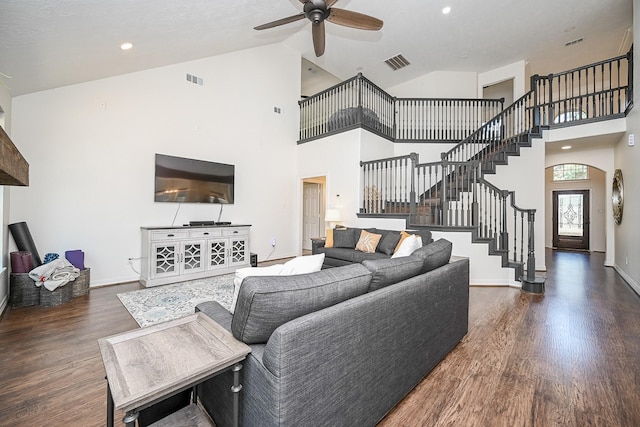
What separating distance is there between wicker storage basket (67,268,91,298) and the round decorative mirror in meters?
8.76

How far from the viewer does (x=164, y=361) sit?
3.36 ft

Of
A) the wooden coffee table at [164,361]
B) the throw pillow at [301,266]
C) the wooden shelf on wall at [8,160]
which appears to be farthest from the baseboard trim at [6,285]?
the throw pillow at [301,266]

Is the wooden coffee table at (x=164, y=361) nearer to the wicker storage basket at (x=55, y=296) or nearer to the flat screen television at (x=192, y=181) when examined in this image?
the wicker storage basket at (x=55, y=296)

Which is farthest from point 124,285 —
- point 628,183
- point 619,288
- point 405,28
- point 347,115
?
point 628,183

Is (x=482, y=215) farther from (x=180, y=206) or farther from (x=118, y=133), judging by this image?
(x=118, y=133)

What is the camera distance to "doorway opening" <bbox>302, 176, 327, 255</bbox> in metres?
8.33

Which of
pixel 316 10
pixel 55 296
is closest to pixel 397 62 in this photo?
pixel 316 10

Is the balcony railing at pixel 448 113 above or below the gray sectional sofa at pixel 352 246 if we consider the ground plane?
above

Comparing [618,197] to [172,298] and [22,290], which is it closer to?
[172,298]

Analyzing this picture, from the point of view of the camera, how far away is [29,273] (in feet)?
10.6

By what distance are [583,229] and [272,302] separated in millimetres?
11392

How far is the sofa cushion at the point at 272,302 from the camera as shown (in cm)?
118

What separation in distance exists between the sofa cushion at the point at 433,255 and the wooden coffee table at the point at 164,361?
1454 mm

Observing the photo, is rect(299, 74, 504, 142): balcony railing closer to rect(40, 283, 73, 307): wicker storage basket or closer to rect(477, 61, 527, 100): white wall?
rect(477, 61, 527, 100): white wall
